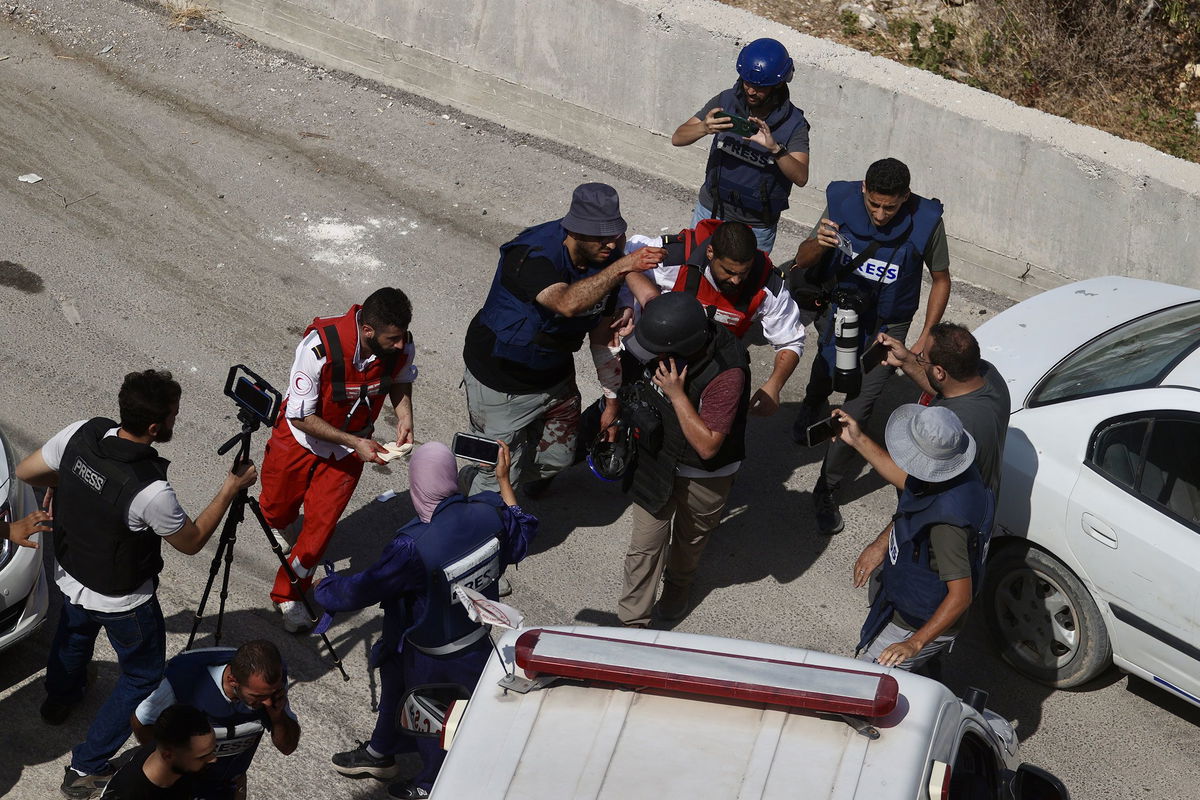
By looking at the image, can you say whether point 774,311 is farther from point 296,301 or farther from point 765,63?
point 296,301

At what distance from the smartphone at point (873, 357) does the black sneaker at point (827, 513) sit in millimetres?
683

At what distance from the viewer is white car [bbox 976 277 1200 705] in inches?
213

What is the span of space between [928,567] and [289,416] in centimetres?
282

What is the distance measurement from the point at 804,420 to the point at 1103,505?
7.37ft

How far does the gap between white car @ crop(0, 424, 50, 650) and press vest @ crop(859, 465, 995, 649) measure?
12.0 ft

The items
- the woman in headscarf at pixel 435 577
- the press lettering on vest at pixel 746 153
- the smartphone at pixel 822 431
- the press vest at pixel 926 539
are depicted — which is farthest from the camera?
the press lettering on vest at pixel 746 153

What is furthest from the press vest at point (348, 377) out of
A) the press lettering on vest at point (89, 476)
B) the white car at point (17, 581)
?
the white car at point (17, 581)

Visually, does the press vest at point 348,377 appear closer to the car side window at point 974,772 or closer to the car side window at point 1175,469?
the car side window at point 974,772

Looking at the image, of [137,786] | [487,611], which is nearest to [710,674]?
[487,611]

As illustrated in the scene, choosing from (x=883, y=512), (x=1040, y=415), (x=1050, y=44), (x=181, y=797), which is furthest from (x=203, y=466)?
(x=1050, y=44)

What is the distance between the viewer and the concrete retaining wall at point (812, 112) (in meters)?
8.38

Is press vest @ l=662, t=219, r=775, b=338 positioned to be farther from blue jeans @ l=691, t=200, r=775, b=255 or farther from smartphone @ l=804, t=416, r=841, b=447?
blue jeans @ l=691, t=200, r=775, b=255

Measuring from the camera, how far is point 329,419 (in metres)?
5.74

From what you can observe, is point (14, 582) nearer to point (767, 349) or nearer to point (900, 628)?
point (900, 628)
